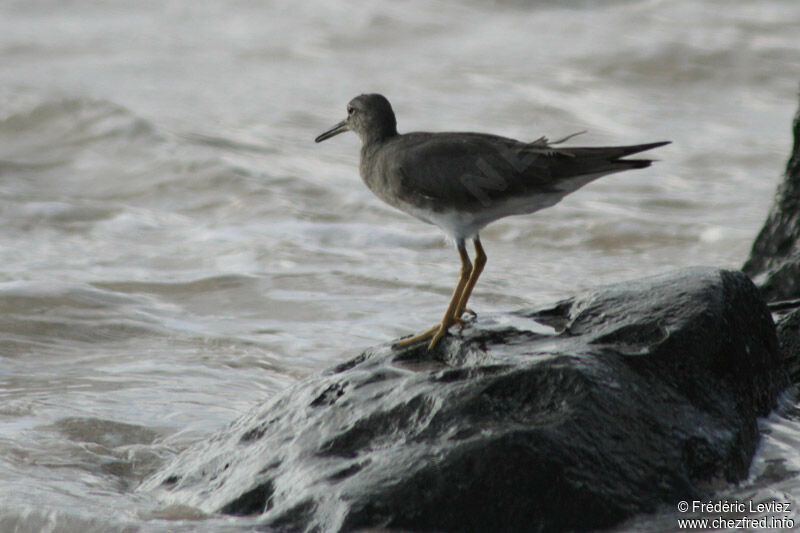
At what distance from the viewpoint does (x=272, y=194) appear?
32.6ft

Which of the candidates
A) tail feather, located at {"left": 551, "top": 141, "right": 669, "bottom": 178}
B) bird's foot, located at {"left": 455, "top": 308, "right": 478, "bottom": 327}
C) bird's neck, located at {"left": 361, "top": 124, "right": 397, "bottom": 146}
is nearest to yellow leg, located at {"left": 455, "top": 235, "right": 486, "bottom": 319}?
bird's foot, located at {"left": 455, "top": 308, "right": 478, "bottom": 327}

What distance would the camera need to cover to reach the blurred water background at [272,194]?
543 centimetres

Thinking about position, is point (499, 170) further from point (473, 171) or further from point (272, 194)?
point (272, 194)

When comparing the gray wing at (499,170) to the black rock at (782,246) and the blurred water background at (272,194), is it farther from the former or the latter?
the black rock at (782,246)

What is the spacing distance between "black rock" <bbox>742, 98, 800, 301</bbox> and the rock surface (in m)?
1.27

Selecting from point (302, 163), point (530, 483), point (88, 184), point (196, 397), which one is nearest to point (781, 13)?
point (302, 163)

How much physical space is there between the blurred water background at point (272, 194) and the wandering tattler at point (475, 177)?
132 centimetres

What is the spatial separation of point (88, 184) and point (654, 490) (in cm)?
770

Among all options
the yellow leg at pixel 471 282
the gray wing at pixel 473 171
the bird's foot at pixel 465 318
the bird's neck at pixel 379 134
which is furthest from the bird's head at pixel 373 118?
the bird's foot at pixel 465 318

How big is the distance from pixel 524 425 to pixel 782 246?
2.96 metres

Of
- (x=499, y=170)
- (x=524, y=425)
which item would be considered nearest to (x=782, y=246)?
(x=499, y=170)

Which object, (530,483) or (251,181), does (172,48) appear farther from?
(530,483)

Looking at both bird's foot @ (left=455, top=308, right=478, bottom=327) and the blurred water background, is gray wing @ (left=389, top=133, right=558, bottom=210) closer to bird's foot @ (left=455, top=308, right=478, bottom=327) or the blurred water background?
bird's foot @ (left=455, top=308, right=478, bottom=327)

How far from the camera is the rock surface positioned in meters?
3.69
